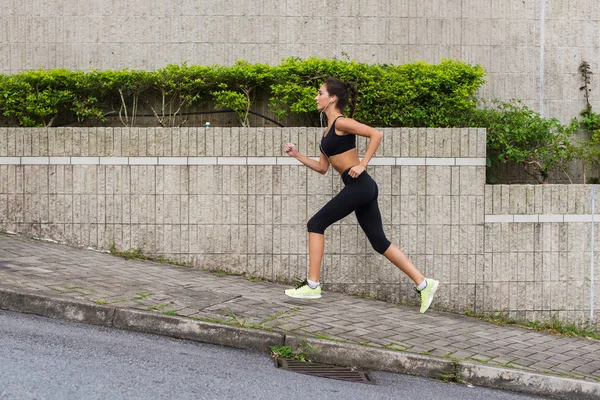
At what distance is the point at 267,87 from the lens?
336 inches

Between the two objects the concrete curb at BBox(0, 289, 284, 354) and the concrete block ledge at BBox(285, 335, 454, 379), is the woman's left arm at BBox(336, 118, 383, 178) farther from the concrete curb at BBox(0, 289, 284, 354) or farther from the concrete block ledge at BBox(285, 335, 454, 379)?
the concrete curb at BBox(0, 289, 284, 354)

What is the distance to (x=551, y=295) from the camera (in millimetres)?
7969

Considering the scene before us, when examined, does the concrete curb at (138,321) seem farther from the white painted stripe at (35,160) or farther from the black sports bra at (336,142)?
the white painted stripe at (35,160)

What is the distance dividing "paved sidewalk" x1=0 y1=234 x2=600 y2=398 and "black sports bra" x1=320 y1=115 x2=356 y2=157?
1.54m

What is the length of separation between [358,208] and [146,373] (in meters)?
2.75

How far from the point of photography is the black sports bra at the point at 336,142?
21.1 feet

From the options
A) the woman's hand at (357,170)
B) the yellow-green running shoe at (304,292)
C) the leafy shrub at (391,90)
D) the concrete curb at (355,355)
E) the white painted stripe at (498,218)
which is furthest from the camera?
the leafy shrub at (391,90)

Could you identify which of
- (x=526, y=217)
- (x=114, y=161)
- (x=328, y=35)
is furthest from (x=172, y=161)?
(x=526, y=217)

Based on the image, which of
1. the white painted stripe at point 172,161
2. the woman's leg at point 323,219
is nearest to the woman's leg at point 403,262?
the woman's leg at point 323,219

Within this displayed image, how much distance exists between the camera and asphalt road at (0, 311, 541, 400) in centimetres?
430

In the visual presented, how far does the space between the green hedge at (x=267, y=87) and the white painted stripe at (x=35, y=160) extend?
53 centimetres

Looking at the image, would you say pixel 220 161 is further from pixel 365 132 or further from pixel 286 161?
pixel 365 132

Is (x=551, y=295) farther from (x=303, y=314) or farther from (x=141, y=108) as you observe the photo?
(x=141, y=108)

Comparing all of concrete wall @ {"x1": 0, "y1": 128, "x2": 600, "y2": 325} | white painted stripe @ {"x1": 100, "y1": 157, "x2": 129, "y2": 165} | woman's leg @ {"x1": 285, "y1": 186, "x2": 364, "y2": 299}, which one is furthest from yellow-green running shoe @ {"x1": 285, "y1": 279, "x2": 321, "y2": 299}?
white painted stripe @ {"x1": 100, "y1": 157, "x2": 129, "y2": 165}
